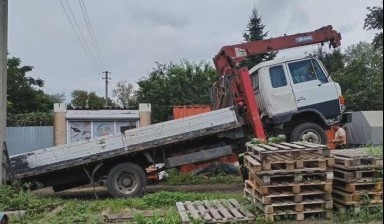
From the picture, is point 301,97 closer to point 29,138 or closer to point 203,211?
point 203,211

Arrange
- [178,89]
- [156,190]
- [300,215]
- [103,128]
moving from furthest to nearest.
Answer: [178,89], [103,128], [156,190], [300,215]

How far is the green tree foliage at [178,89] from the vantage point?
32.5m

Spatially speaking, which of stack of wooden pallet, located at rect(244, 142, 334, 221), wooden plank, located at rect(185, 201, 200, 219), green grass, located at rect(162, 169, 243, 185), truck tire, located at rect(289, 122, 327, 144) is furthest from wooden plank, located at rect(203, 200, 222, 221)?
green grass, located at rect(162, 169, 243, 185)

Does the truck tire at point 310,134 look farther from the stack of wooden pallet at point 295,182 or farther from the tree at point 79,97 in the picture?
the tree at point 79,97

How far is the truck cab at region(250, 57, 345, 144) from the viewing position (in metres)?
12.3

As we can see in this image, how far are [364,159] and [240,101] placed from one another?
544 centimetres

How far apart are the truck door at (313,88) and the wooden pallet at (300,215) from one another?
16.9 feet

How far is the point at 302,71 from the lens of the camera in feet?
40.7

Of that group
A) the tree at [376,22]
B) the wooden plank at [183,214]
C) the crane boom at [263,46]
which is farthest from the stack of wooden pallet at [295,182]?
the crane boom at [263,46]

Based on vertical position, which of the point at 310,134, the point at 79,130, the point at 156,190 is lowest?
the point at 156,190

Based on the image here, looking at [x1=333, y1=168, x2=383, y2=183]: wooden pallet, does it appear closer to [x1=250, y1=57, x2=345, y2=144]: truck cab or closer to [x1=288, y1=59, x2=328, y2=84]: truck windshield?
[x1=250, y1=57, x2=345, y2=144]: truck cab

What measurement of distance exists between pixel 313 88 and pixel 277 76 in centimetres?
96

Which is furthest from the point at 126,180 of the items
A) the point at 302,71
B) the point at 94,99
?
the point at 94,99

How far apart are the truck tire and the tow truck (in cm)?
15
